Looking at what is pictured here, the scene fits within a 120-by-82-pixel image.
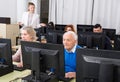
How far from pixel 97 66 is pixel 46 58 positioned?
1.83 feet

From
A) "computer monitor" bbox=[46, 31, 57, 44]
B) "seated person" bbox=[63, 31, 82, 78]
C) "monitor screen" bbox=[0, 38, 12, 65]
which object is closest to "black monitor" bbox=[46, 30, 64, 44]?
"computer monitor" bbox=[46, 31, 57, 44]

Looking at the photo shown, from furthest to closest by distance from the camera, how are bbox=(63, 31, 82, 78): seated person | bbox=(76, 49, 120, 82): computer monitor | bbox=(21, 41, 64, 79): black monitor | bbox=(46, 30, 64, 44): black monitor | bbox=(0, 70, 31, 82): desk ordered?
bbox=(46, 30, 64, 44): black monitor, bbox=(63, 31, 82, 78): seated person, bbox=(0, 70, 31, 82): desk, bbox=(21, 41, 64, 79): black monitor, bbox=(76, 49, 120, 82): computer monitor

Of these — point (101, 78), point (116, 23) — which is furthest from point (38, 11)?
point (101, 78)

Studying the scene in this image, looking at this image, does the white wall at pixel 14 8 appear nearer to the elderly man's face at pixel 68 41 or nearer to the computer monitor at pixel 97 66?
the elderly man's face at pixel 68 41

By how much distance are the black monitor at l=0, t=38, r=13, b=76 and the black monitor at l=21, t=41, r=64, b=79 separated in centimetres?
32

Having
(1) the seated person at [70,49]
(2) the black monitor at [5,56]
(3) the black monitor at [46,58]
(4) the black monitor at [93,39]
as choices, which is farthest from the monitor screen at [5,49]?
(4) the black monitor at [93,39]

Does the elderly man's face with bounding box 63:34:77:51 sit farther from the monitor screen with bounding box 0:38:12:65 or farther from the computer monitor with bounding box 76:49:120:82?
the computer monitor with bounding box 76:49:120:82

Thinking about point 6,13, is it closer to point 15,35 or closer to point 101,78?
point 15,35

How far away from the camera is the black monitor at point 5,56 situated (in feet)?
7.56

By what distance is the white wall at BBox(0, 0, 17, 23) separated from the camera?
654 cm

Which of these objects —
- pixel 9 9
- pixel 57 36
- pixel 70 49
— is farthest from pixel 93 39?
pixel 9 9

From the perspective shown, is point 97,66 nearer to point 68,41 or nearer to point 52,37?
point 68,41

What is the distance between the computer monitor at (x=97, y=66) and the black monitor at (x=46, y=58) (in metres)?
0.29

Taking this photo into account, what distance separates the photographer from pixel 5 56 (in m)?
2.35
